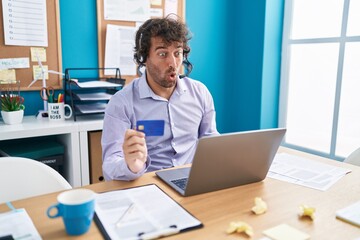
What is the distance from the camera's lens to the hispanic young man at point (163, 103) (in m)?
1.40

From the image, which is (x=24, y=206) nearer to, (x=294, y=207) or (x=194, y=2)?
(x=294, y=207)

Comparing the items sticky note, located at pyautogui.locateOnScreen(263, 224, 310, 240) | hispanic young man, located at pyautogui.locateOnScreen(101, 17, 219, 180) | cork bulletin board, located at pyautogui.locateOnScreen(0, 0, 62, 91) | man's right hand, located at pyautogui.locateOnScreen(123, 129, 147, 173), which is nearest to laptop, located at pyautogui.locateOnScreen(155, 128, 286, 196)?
man's right hand, located at pyautogui.locateOnScreen(123, 129, 147, 173)

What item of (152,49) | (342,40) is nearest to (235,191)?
(152,49)

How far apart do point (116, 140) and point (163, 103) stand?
0.31 metres

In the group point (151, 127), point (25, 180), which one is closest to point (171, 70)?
point (151, 127)

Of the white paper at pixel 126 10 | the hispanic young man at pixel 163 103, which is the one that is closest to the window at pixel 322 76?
the white paper at pixel 126 10

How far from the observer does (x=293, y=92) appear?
2.78 m

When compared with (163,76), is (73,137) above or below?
below

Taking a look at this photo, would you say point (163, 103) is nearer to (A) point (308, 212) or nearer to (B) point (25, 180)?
(B) point (25, 180)

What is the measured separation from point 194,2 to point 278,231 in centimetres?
239

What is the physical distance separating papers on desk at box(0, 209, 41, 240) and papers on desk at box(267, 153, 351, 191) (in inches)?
30.8

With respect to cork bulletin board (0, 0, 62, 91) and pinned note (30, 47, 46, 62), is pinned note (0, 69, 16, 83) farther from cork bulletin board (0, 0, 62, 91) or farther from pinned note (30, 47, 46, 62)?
pinned note (30, 47, 46, 62)

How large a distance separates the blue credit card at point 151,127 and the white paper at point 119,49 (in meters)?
1.56

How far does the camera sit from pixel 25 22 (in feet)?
6.86
